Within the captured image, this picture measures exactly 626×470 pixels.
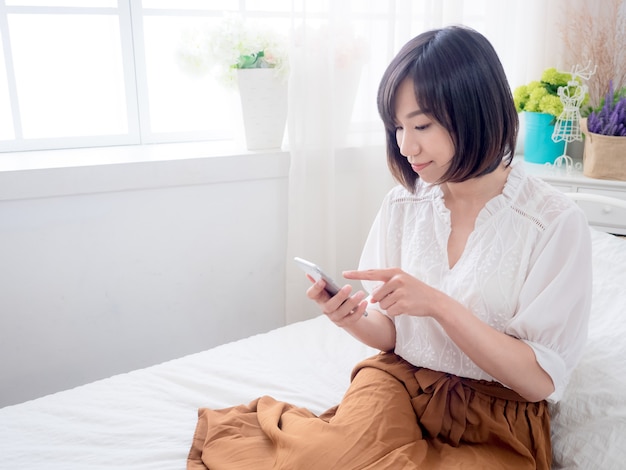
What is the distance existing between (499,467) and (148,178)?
50.6 inches

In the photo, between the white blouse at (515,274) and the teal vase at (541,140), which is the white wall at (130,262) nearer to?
the white blouse at (515,274)

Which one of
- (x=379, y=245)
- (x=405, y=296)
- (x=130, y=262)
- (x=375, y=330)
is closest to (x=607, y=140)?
(x=379, y=245)

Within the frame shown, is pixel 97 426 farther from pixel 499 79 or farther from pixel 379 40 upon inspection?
pixel 379 40

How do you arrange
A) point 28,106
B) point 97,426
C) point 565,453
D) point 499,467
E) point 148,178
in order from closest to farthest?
point 499,467 → point 565,453 → point 97,426 → point 148,178 → point 28,106

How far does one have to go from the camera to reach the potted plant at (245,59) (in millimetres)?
1947

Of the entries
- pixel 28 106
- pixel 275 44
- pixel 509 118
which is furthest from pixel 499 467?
pixel 28 106

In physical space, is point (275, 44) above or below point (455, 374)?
above

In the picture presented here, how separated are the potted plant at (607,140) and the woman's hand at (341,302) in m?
1.29

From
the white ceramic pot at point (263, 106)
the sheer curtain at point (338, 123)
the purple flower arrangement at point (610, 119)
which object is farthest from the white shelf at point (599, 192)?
the white ceramic pot at point (263, 106)

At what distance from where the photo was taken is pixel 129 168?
181 centimetres

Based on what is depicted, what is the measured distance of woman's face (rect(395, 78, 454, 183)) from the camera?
111 centimetres

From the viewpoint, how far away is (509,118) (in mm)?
1118

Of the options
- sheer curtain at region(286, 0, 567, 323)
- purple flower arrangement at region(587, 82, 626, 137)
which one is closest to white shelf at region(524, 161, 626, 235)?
purple flower arrangement at region(587, 82, 626, 137)

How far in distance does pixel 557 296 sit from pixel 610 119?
1246 millimetres
